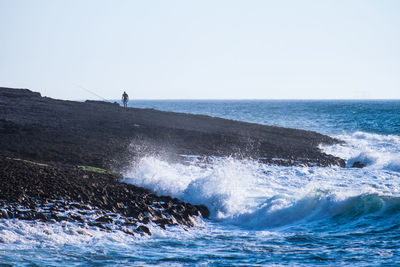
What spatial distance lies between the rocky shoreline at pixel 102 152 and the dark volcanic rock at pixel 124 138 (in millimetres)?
42

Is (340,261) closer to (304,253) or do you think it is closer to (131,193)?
(304,253)

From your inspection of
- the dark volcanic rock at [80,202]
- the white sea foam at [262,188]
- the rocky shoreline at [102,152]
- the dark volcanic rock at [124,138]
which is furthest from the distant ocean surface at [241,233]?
the dark volcanic rock at [124,138]

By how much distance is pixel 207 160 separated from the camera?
20344mm

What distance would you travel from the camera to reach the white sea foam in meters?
12.1

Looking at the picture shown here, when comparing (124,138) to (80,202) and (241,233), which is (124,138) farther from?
(241,233)

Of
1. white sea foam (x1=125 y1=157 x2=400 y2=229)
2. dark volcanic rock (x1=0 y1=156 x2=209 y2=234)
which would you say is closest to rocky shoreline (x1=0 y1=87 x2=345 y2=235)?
dark volcanic rock (x1=0 y1=156 x2=209 y2=234)

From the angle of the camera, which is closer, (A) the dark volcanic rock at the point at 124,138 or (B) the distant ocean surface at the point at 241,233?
(B) the distant ocean surface at the point at 241,233

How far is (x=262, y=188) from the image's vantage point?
15578mm

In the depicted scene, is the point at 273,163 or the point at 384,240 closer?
the point at 384,240

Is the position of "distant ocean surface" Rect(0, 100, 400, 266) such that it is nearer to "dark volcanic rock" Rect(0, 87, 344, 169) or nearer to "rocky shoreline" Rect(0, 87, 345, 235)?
"rocky shoreline" Rect(0, 87, 345, 235)

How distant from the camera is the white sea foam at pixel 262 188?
12.1 metres

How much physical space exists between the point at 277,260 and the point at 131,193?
5.32m

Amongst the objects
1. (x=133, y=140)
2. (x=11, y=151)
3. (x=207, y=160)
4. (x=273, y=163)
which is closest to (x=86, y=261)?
(x=11, y=151)

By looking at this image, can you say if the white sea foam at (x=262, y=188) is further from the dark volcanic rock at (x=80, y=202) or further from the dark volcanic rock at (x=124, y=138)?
the dark volcanic rock at (x=124, y=138)
